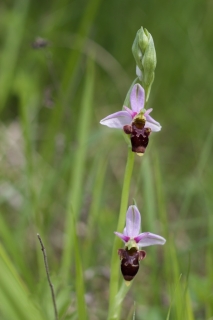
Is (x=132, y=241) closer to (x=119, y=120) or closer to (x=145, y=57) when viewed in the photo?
(x=119, y=120)

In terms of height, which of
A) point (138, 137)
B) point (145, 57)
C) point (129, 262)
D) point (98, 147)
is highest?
point (98, 147)

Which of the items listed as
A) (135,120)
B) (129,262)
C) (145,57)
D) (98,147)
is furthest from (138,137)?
(98,147)

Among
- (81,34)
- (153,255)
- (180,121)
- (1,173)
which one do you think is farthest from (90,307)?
(180,121)

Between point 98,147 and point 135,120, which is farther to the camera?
point 98,147

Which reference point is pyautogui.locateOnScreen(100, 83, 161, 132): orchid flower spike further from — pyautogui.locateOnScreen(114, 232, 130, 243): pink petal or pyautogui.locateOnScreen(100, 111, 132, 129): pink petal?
pyautogui.locateOnScreen(114, 232, 130, 243): pink petal

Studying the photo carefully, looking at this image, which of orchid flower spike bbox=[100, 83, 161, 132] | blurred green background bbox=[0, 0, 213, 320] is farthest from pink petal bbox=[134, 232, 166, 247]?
orchid flower spike bbox=[100, 83, 161, 132]

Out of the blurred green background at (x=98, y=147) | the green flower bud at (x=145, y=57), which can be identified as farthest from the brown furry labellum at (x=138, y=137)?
the blurred green background at (x=98, y=147)
